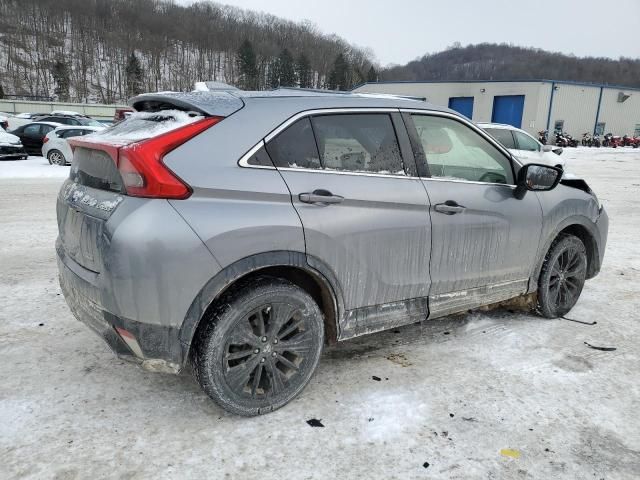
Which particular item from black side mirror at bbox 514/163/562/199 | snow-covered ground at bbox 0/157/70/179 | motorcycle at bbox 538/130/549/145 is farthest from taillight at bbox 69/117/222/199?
motorcycle at bbox 538/130/549/145

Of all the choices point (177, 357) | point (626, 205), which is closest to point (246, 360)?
point (177, 357)

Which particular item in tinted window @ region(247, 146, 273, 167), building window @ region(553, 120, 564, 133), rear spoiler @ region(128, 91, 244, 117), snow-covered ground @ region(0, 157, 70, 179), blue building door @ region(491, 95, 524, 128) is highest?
blue building door @ region(491, 95, 524, 128)

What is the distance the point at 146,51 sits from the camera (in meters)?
111

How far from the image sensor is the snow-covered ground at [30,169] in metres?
13.8

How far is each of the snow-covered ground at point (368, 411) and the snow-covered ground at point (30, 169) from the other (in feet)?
36.2

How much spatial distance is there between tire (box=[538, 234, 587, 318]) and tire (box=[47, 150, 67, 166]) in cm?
1603

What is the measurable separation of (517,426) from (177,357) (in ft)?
6.06

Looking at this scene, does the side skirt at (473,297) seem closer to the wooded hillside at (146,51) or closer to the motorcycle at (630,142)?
the motorcycle at (630,142)

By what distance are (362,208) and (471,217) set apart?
35.8 inches

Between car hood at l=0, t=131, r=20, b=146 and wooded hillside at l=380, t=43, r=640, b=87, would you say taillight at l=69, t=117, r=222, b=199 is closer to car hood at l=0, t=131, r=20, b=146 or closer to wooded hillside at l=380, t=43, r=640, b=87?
car hood at l=0, t=131, r=20, b=146

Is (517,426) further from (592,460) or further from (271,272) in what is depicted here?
(271,272)

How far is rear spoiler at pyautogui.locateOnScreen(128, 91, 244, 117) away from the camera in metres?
2.66

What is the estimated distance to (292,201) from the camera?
2.66 meters

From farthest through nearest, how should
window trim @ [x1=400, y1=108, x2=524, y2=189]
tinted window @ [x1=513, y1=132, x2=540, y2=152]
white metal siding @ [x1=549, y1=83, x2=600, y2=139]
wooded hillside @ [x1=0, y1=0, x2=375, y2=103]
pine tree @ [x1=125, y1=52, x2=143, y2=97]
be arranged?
wooded hillside @ [x1=0, y1=0, x2=375, y2=103]
pine tree @ [x1=125, y1=52, x2=143, y2=97]
white metal siding @ [x1=549, y1=83, x2=600, y2=139]
tinted window @ [x1=513, y1=132, x2=540, y2=152]
window trim @ [x1=400, y1=108, x2=524, y2=189]
